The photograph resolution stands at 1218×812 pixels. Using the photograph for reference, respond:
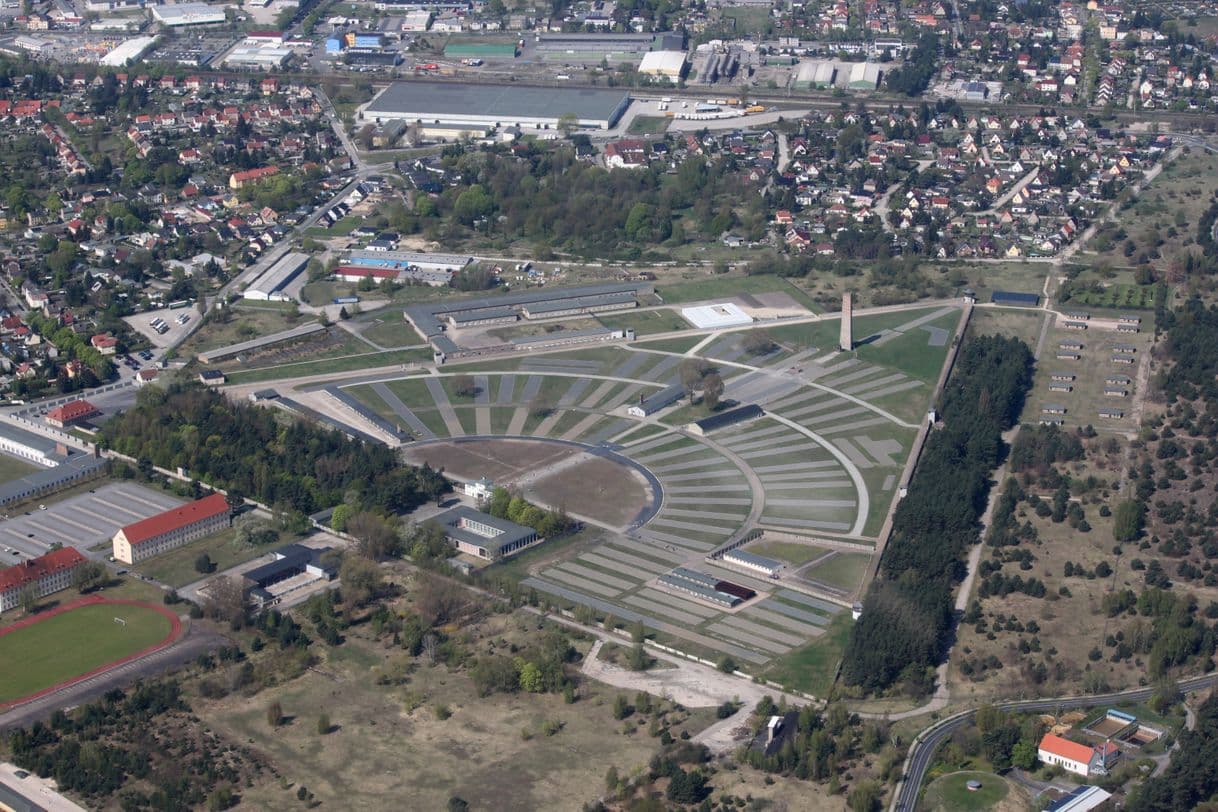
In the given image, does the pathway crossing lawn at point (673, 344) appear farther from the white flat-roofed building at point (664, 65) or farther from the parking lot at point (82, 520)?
the white flat-roofed building at point (664, 65)

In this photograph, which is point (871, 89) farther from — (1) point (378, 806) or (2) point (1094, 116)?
(1) point (378, 806)

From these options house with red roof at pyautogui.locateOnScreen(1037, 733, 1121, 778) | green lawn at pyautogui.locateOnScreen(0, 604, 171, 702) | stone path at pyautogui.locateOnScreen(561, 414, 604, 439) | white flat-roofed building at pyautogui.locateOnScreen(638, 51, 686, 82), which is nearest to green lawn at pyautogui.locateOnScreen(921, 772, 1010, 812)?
house with red roof at pyautogui.locateOnScreen(1037, 733, 1121, 778)

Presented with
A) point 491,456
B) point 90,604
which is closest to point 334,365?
point 491,456

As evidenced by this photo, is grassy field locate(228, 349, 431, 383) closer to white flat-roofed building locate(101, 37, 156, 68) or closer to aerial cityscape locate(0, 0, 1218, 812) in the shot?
aerial cityscape locate(0, 0, 1218, 812)

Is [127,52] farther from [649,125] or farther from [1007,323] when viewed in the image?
[1007,323]

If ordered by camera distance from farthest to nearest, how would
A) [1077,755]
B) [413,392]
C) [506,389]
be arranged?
[506,389] → [413,392] → [1077,755]

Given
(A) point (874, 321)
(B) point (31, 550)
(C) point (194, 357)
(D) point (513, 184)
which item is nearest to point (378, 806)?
(B) point (31, 550)
